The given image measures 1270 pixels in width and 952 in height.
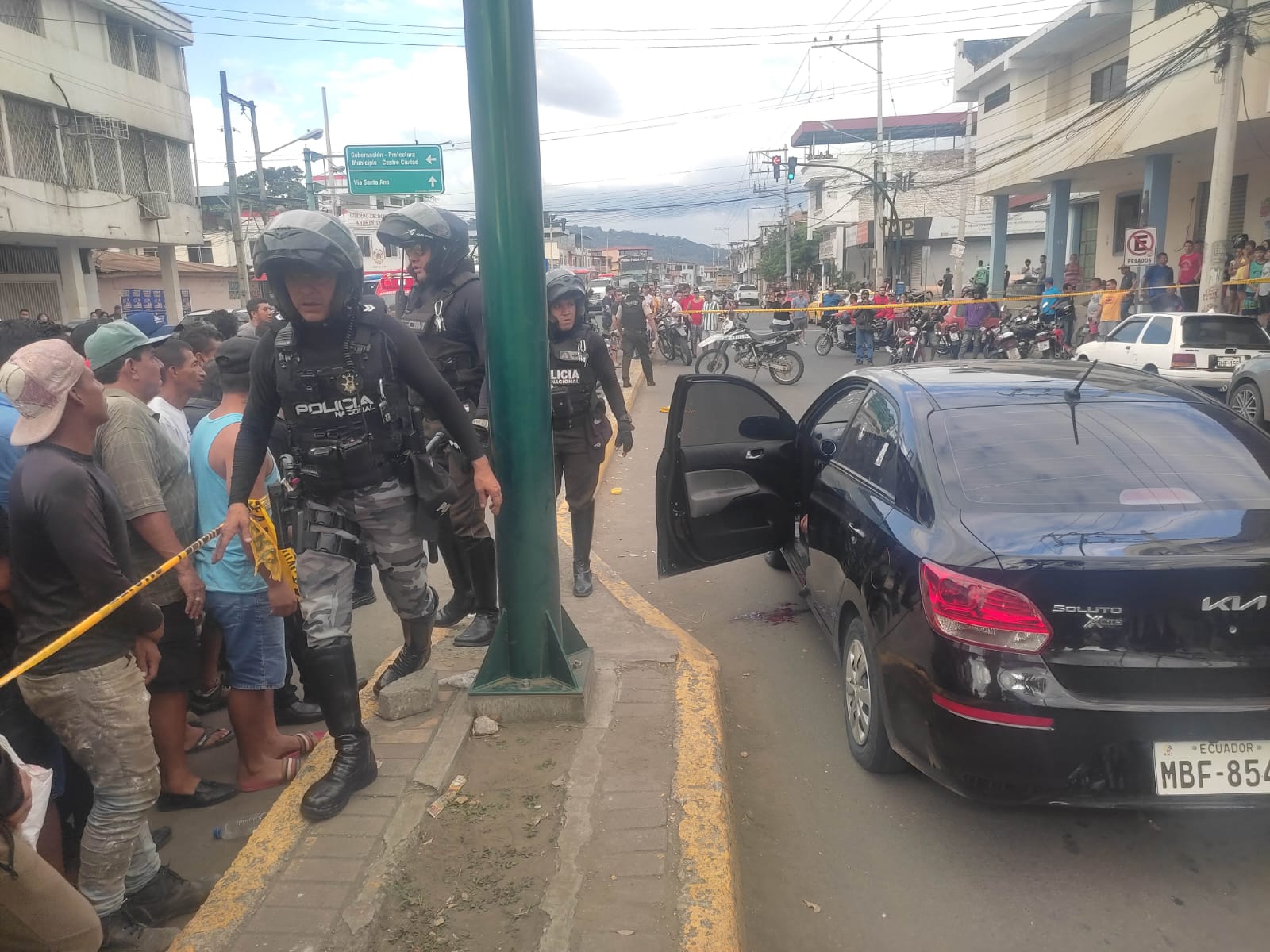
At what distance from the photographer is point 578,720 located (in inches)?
138

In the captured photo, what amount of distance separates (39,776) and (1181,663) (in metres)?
2.94

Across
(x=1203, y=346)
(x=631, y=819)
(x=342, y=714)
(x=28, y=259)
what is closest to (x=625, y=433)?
(x=342, y=714)

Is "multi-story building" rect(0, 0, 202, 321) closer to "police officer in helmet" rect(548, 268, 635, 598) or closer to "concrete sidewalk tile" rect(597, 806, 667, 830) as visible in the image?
"police officer in helmet" rect(548, 268, 635, 598)

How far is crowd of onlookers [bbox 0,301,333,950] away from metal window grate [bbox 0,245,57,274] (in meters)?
23.8

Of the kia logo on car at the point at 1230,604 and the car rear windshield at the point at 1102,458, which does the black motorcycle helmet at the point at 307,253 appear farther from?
the kia logo on car at the point at 1230,604

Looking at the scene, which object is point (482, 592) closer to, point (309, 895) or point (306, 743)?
point (306, 743)

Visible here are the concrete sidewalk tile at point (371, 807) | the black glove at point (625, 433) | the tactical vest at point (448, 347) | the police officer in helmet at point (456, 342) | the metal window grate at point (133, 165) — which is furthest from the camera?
the metal window grate at point (133, 165)

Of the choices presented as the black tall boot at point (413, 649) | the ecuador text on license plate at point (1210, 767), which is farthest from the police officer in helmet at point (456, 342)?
the ecuador text on license plate at point (1210, 767)

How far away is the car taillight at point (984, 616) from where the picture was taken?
2674 mm

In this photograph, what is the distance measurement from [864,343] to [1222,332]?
9358 mm

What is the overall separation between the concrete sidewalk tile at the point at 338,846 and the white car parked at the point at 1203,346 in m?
11.4

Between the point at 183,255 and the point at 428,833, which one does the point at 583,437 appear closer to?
the point at 428,833

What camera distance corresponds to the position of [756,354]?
1666 centimetres

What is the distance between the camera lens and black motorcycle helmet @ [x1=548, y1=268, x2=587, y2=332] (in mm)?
5266
